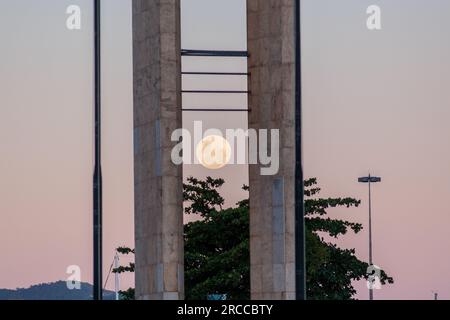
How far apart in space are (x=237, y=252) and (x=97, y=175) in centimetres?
5169

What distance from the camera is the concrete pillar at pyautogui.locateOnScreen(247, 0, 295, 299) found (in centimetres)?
6944

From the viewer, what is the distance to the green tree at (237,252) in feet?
380

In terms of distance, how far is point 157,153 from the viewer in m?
68.0

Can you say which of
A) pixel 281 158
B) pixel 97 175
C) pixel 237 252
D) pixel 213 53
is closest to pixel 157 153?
pixel 97 175

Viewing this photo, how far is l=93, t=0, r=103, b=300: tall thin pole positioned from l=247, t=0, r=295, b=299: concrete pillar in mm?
6413

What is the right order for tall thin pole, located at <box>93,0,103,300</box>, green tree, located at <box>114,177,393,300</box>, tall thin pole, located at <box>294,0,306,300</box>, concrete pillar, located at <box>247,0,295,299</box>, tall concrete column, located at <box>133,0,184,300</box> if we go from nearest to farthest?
tall thin pole, located at <box>294,0,306,300</box>, tall thin pole, located at <box>93,0,103,300</box>, tall concrete column, located at <box>133,0,184,300</box>, concrete pillar, located at <box>247,0,295,299</box>, green tree, located at <box>114,177,393,300</box>

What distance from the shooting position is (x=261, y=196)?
7038 cm

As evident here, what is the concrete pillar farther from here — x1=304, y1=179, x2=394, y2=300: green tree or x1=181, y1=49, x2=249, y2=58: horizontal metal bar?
Answer: x1=304, y1=179, x2=394, y2=300: green tree

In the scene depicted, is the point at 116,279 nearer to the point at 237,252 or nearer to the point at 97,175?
the point at 237,252

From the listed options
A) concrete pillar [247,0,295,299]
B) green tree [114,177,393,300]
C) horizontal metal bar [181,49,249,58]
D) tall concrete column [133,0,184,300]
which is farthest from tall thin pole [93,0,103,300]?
green tree [114,177,393,300]

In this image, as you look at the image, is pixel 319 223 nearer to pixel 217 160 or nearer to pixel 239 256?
pixel 239 256
